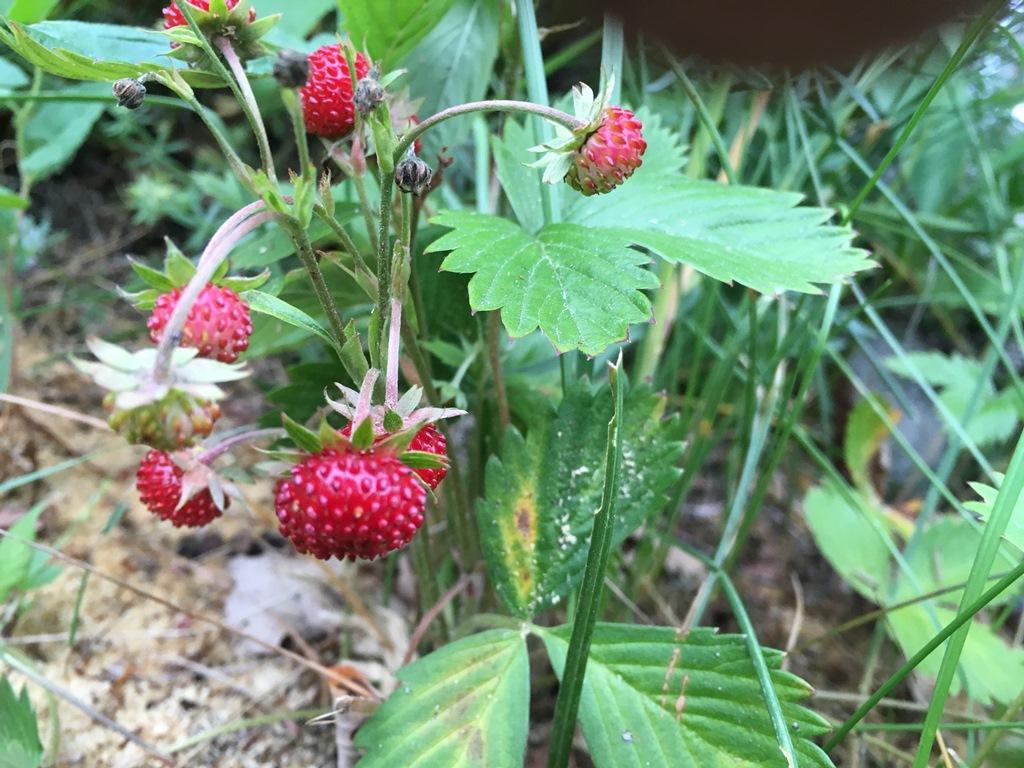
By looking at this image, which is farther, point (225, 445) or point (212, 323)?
point (225, 445)

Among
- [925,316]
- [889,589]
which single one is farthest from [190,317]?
[925,316]

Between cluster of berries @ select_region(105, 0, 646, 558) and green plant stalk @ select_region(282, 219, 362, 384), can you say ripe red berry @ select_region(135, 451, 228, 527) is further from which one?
green plant stalk @ select_region(282, 219, 362, 384)

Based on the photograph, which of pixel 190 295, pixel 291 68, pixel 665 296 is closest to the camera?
pixel 190 295

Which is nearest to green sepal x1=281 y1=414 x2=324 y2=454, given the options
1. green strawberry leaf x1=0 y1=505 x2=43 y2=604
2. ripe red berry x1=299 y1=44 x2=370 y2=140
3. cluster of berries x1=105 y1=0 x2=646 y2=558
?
cluster of berries x1=105 y1=0 x2=646 y2=558

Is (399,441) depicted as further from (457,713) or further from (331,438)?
(457,713)

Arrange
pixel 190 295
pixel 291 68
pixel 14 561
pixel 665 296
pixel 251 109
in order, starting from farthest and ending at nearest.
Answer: pixel 665 296, pixel 14 561, pixel 291 68, pixel 251 109, pixel 190 295

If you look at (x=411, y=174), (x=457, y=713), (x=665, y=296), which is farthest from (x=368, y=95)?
(x=665, y=296)
